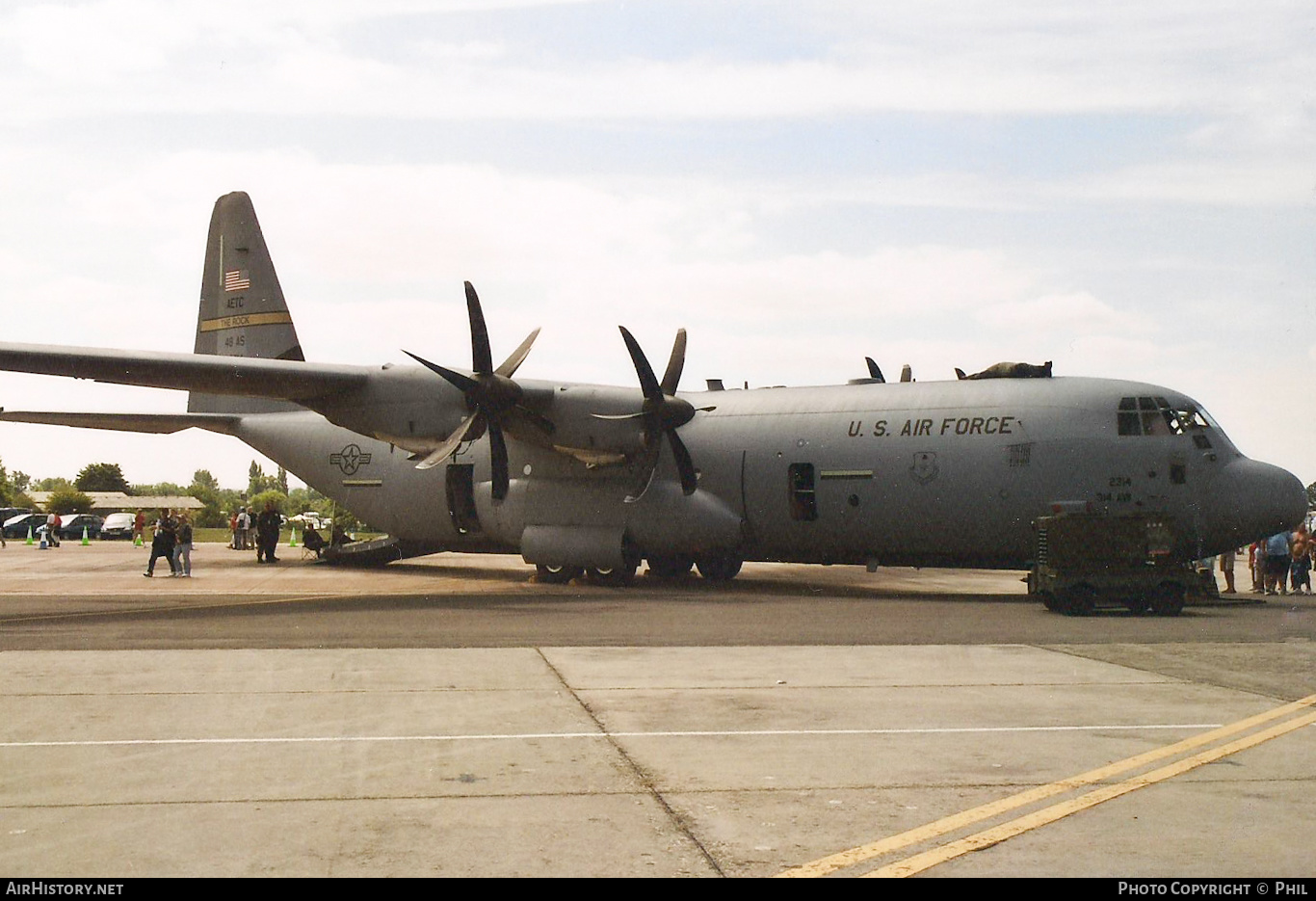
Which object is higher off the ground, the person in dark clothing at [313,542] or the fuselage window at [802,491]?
the fuselage window at [802,491]

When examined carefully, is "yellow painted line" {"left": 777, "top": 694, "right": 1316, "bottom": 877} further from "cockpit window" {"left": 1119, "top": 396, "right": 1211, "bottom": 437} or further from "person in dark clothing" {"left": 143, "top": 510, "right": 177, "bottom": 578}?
"person in dark clothing" {"left": 143, "top": 510, "right": 177, "bottom": 578}

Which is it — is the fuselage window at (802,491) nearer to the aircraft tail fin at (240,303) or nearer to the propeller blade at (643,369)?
the propeller blade at (643,369)

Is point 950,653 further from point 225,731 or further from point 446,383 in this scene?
point 446,383

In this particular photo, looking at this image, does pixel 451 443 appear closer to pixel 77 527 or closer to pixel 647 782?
pixel 647 782

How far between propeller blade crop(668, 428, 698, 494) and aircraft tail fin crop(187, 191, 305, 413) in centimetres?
1170

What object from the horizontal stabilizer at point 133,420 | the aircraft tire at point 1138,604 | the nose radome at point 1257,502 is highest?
the horizontal stabilizer at point 133,420

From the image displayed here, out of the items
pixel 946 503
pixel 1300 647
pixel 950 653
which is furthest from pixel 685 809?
pixel 946 503

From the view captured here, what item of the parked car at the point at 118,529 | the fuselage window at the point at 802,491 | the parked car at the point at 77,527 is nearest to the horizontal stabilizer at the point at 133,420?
the fuselage window at the point at 802,491

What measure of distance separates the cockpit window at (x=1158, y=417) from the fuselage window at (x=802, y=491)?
5.63 m

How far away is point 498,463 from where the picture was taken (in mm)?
25203

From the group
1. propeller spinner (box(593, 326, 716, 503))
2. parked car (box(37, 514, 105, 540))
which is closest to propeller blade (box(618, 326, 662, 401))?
propeller spinner (box(593, 326, 716, 503))

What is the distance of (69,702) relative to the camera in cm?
1075

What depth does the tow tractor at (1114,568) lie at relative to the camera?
19.5m
